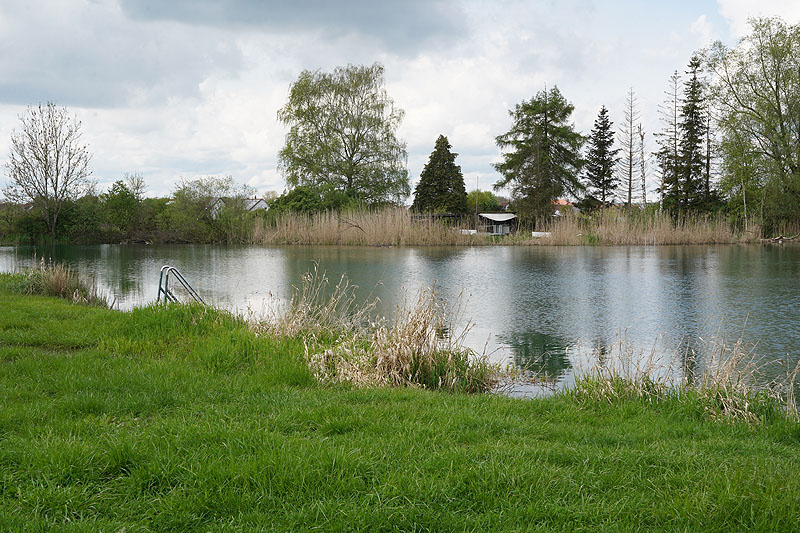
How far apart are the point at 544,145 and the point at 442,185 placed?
31.8 feet

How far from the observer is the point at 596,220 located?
3775 cm

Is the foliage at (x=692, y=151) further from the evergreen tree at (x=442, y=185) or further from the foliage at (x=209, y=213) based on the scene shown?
the foliage at (x=209, y=213)

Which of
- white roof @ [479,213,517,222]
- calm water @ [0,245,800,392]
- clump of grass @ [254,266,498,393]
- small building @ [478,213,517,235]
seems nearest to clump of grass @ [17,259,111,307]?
calm water @ [0,245,800,392]

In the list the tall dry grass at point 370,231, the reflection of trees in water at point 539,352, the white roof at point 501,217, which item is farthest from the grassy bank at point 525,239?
the reflection of trees in water at point 539,352

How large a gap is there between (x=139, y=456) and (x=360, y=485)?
1283 millimetres

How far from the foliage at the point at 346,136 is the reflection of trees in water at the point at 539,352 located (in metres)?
39.0

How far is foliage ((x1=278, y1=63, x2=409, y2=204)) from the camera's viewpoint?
4800 centimetres

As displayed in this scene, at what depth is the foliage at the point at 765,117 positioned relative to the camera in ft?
121

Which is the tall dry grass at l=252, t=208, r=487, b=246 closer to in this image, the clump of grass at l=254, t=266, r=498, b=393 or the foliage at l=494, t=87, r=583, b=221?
the foliage at l=494, t=87, r=583, b=221

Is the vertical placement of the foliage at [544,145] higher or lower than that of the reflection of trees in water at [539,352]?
higher

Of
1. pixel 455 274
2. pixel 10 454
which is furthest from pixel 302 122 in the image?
pixel 10 454

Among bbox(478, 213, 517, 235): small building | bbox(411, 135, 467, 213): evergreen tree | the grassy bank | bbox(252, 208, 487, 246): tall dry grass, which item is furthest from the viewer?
bbox(478, 213, 517, 235): small building

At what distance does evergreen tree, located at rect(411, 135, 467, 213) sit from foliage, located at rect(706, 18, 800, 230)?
21.9 metres

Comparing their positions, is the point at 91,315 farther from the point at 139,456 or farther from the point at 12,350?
the point at 139,456
